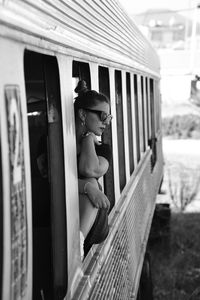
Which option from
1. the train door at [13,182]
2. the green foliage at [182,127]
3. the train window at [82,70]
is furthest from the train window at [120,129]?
the green foliage at [182,127]

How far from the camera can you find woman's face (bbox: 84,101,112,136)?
2.95 m

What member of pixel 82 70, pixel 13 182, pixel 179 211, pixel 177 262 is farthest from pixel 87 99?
pixel 179 211

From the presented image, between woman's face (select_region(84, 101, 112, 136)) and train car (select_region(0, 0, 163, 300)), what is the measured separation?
0.16 meters

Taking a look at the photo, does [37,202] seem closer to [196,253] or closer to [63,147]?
[63,147]

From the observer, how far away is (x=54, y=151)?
2627 millimetres

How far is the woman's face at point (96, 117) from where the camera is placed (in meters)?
2.95

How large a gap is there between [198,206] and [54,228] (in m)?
11.9

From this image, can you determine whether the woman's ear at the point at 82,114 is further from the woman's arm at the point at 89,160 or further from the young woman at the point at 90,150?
the woman's arm at the point at 89,160

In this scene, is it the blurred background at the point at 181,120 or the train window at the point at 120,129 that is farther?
the blurred background at the point at 181,120

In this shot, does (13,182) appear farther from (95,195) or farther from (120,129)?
(120,129)

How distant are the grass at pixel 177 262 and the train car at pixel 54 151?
9.99 feet

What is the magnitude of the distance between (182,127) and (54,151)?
1079 inches

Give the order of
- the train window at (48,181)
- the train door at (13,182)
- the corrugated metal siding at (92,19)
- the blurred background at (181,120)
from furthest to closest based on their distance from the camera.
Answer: the blurred background at (181,120) → the train window at (48,181) → the corrugated metal siding at (92,19) → the train door at (13,182)

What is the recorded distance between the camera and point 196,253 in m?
9.73
